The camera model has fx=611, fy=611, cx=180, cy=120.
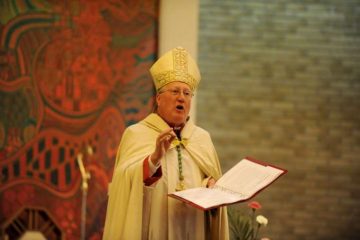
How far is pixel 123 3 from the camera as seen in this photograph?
15.1ft

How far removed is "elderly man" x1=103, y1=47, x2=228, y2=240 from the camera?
2541mm

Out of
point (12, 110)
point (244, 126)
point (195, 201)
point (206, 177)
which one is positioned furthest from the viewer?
point (244, 126)

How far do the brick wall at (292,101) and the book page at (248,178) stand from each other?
317 cm

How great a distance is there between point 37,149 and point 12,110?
337 mm

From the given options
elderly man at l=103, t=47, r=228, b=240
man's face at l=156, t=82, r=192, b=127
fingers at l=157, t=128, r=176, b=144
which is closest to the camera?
fingers at l=157, t=128, r=176, b=144

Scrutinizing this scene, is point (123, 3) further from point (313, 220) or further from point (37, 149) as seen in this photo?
point (313, 220)

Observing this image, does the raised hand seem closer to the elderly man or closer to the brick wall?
the elderly man

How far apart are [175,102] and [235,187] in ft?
1.50

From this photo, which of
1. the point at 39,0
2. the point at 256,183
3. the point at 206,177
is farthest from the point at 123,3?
the point at 256,183

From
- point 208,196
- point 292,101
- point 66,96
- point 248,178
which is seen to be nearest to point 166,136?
point 208,196

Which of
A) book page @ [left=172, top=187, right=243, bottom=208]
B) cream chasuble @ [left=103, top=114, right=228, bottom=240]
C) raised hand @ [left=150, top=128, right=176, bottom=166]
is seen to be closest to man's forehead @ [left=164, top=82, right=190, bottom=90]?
cream chasuble @ [left=103, top=114, right=228, bottom=240]

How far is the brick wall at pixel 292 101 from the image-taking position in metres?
5.82

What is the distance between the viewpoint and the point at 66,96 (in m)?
4.50

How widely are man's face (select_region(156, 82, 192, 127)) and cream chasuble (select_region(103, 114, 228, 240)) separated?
5 cm
